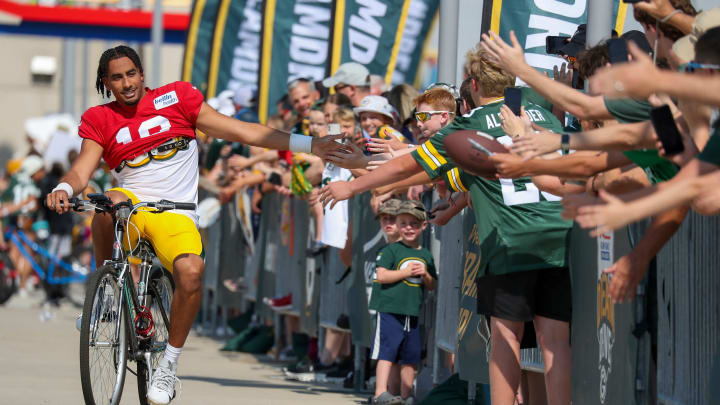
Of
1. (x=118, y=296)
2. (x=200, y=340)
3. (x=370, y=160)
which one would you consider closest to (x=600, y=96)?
(x=370, y=160)

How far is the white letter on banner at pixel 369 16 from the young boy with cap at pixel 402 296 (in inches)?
242

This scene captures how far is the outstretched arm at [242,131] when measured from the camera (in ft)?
27.2

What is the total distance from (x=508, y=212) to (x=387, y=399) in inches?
108

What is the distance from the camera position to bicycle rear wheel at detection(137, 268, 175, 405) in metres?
8.28

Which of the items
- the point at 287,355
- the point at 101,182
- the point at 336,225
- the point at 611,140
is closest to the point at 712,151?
the point at 611,140

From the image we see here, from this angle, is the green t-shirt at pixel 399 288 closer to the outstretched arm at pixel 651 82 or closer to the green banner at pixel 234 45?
the outstretched arm at pixel 651 82

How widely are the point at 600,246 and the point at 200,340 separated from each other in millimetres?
10458

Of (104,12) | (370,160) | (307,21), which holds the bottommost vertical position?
(370,160)

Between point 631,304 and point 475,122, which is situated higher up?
point 475,122

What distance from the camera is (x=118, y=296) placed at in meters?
7.95

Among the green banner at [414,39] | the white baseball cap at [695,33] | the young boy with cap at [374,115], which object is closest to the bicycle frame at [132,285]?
the young boy with cap at [374,115]

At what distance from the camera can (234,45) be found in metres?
21.9

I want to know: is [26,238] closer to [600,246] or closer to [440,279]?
[440,279]

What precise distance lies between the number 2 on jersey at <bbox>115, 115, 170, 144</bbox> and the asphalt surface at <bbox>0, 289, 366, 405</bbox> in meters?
1.70
